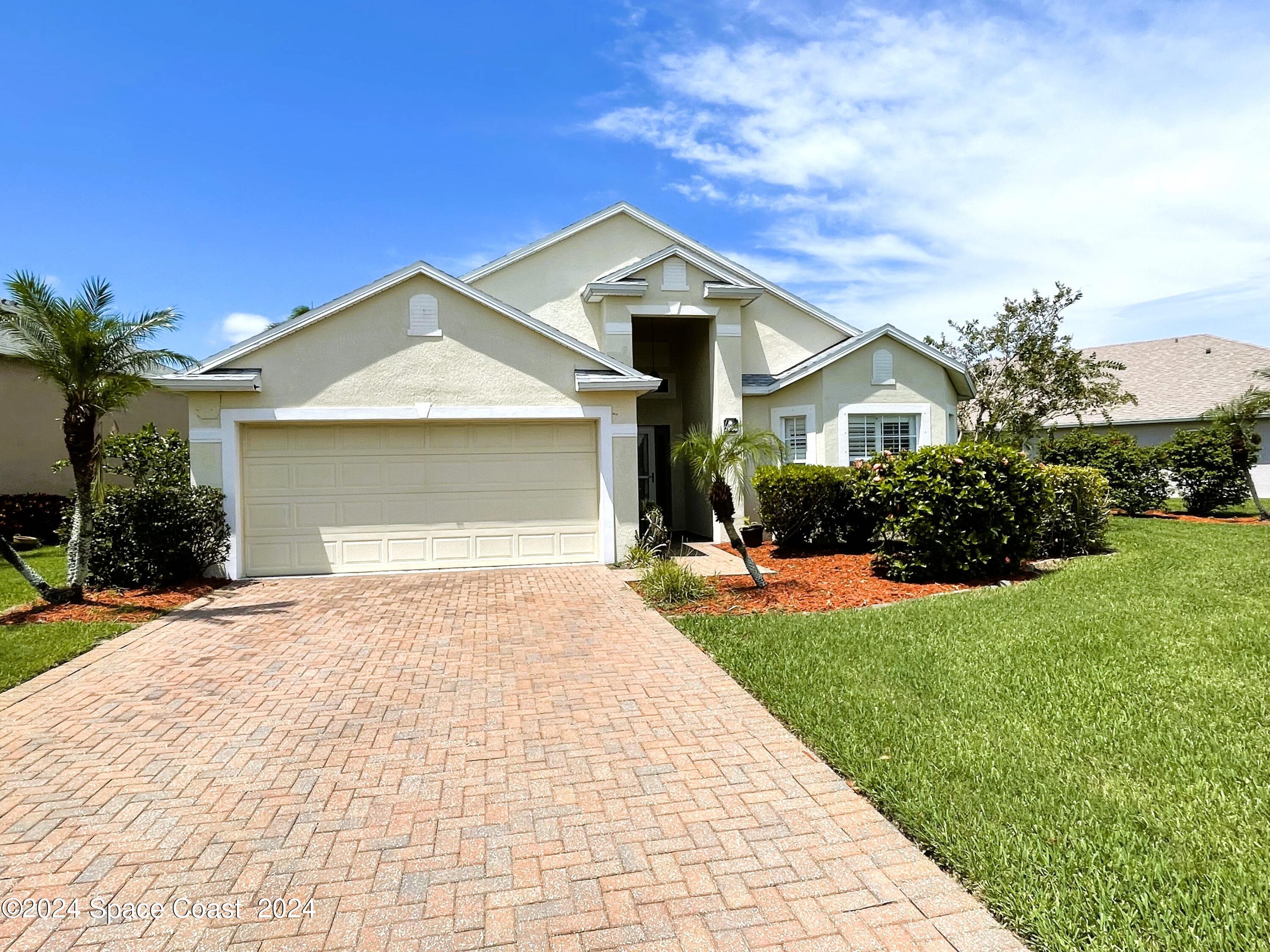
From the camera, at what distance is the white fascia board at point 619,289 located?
14711 millimetres

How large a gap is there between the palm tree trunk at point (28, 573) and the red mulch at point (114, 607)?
0.47ft

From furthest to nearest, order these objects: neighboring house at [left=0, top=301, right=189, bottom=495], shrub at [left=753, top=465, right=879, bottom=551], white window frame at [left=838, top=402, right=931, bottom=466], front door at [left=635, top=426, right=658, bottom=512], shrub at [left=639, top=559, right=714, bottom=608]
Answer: front door at [left=635, top=426, right=658, bottom=512]
neighboring house at [left=0, top=301, right=189, bottom=495]
white window frame at [left=838, top=402, right=931, bottom=466]
shrub at [left=753, top=465, right=879, bottom=551]
shrub at [left=639, top=559, right=714, bottom=608]

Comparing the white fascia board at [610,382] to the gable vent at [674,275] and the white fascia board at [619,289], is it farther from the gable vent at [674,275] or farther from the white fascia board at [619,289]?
the gable vent at [674,275]

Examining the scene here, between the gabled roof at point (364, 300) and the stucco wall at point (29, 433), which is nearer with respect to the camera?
the gabled roof at point (364, 300)

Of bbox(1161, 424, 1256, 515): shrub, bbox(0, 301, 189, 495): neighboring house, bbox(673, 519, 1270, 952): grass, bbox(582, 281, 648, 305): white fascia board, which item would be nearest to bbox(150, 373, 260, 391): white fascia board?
bbox(0, 301, 189, 495): neighboring house

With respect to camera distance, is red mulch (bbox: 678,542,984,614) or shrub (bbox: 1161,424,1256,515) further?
shrub (bbox: 1161,424,1256,515)

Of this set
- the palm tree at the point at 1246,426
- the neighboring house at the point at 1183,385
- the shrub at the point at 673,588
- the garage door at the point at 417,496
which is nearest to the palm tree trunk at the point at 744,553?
the shrub at the point at 673,588

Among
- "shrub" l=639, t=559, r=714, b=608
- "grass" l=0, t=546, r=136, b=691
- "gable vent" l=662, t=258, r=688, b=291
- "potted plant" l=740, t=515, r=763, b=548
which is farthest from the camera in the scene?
"gable vent" l=662, t=258, r=688, b=291

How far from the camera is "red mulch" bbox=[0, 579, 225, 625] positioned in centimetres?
885

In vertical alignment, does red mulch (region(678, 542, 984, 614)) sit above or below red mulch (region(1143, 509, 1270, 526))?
below

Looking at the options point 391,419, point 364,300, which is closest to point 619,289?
point 364,300

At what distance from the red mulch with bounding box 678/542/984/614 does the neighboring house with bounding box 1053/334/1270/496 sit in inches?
651

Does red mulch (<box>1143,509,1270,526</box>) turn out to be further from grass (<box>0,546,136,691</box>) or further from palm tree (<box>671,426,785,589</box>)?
grass (<box>0,546,136,691</box>)

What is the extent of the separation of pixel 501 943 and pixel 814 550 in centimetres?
1120
